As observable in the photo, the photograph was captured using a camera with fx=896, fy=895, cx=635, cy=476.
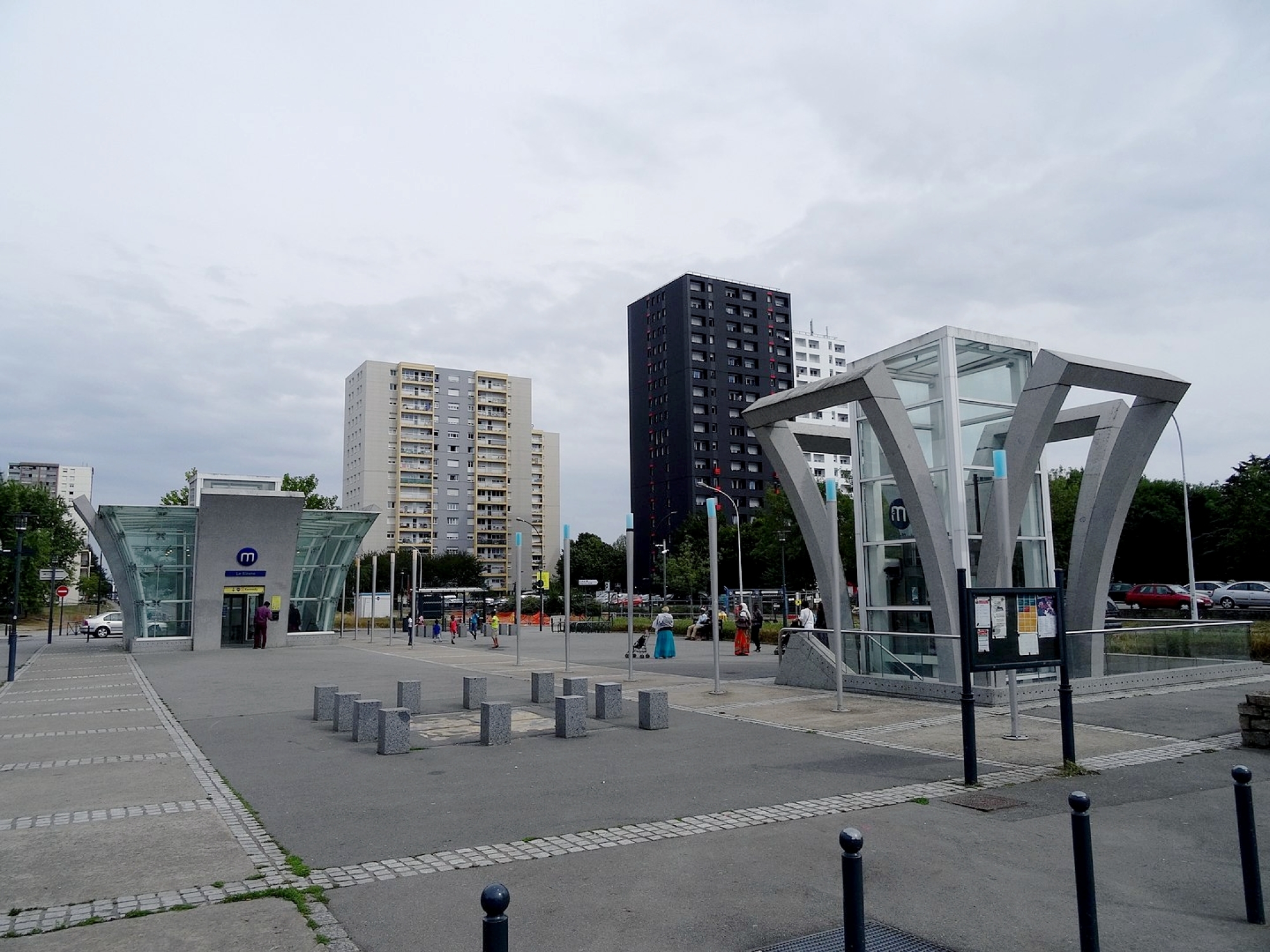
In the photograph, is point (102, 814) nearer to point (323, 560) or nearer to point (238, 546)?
point (238, 546)

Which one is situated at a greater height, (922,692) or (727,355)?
(727,355)

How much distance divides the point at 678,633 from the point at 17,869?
39.3m

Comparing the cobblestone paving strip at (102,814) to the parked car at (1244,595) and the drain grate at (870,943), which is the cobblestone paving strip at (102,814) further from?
the parked car at (1244,595)

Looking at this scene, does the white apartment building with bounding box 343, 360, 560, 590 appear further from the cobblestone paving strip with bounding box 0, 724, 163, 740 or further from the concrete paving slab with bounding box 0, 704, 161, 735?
the cobblestone paving strip with bounding box 0, 724, 163, 740

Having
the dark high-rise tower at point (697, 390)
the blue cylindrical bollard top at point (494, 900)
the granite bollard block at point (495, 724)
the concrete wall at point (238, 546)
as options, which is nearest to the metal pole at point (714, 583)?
the granite bollard block at point (495, 724)

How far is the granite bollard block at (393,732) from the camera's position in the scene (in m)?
10.8

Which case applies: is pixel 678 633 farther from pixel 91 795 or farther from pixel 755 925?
pixel 755 925

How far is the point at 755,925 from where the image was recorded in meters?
5.22

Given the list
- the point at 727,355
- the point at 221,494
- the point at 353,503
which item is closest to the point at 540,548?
the point at 353,503

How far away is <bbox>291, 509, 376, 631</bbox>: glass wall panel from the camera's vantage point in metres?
39.1

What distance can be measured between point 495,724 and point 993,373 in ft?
41.5

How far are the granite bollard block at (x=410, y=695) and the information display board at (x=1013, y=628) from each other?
8437 millimetres

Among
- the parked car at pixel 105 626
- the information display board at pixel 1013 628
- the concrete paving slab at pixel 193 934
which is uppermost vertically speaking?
the information display board at pixel 1013 628

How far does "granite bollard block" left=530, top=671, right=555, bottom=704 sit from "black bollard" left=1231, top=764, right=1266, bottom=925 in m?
11.8
